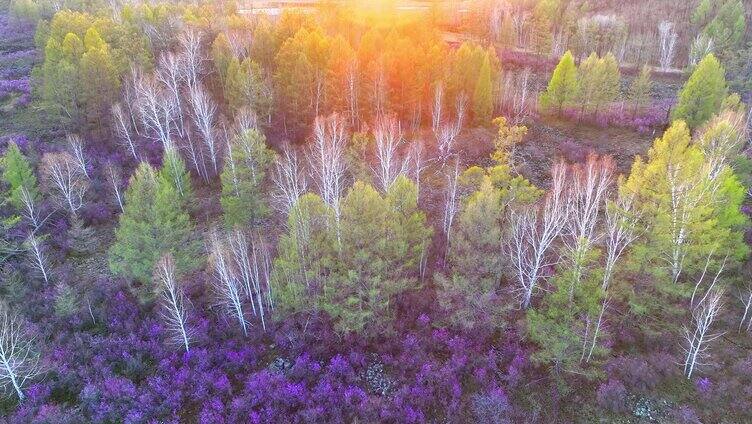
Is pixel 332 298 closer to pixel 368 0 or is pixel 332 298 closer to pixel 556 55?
pixel 368 0

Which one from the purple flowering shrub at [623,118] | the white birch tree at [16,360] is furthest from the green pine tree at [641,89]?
the white birch tree at [16,360]

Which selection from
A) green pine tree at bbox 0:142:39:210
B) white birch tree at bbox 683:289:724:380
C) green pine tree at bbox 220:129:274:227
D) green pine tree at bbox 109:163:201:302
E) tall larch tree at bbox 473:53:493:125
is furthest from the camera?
tall larch tree at bbox 473:53:493:125

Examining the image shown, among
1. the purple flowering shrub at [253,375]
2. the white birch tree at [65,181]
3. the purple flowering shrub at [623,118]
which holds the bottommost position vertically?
the purple flowering shrub at [253,375]

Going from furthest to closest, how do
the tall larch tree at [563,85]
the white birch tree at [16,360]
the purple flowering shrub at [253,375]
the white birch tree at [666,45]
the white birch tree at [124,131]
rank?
1. the white birch tree at [666,45]
2. the tall larch tree at [563,85]
3. the white birch tree at [124,131]
4. the purple flowering shrub at [253,375]
5. the white birch tree at [16,360]

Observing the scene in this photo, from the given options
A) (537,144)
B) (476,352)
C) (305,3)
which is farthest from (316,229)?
(305,3)

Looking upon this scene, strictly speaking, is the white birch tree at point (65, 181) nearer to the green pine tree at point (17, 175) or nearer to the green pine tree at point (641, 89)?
the green pine tree at point (17, 175)

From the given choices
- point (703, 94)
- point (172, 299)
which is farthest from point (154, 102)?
point (703, 94)

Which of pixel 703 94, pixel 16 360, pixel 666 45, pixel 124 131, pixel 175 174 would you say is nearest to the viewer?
pixel 16 360

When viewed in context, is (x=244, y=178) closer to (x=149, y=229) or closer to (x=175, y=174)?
(x=175, y=174)

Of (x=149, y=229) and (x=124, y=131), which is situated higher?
(x=124, y=131)

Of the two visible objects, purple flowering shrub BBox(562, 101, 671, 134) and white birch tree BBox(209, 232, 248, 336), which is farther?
purple flowering shrub BBox(562, 101, 671, 134)

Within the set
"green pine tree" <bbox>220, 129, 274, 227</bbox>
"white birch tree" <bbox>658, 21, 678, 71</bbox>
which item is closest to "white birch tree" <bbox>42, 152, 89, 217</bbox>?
"green pine tree" <bbox>220, 129, 274, 227</bbox>

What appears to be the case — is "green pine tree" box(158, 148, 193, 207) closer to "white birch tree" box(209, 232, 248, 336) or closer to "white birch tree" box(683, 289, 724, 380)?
"white birch tree" box(209, 232, 248, 336)
